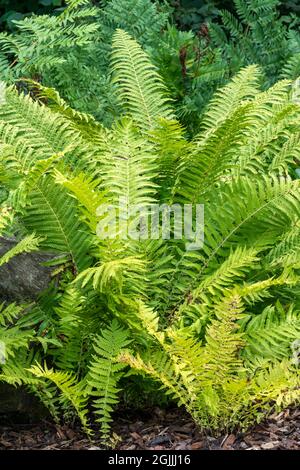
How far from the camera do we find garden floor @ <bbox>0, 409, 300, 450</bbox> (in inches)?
124

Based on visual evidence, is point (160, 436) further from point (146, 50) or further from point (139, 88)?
point (146, 50)

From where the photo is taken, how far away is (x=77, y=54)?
5.11 metres

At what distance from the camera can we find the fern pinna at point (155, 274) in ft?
10.4

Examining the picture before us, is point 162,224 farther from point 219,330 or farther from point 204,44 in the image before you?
point 204,44

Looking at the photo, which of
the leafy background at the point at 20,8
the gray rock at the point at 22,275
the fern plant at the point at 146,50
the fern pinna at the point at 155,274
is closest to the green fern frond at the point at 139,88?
the fern pinna at the point at 155,274

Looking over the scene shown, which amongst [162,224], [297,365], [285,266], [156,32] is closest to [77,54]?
[156,32]

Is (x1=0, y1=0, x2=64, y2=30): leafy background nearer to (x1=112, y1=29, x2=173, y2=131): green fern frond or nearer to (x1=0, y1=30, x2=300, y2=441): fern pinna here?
(x1=112, y1=29, x2=173, y2=131): green fern frond

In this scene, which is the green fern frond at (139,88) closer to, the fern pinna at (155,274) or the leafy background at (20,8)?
the fern pinna at (155,274)

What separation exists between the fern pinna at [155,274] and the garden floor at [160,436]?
0.22 ft

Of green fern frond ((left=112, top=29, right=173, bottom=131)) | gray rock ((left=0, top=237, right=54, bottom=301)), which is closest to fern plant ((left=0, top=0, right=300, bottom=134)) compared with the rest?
green fern frond ((left=112, top=29, right=173, bottom=131))

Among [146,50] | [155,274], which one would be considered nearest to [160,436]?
[155,274]

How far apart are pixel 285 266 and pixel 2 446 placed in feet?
4.38

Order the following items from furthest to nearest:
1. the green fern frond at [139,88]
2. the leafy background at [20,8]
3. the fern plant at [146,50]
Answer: the leafy background at [20,8]
the fern plant at [146,50]
the green fern frond at [139,88]

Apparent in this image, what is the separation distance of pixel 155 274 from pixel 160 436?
66 centimetres
